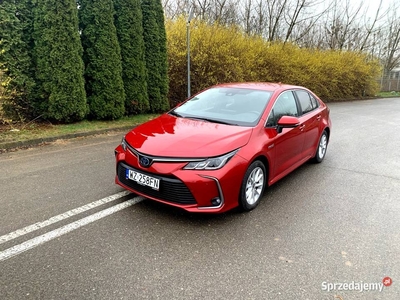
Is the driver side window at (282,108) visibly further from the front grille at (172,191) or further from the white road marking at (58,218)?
the white road marking at (58,218)

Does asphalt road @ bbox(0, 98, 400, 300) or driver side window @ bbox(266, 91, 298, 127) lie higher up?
driver side window @ bbox(266, 91, 298, 127)

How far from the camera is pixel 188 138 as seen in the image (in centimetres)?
338

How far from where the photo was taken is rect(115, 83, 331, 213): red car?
10.1 feet

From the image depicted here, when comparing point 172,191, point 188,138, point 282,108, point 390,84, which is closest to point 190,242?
point 172,191

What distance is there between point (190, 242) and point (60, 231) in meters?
1.30

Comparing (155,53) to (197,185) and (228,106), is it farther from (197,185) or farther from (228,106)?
(197,185)

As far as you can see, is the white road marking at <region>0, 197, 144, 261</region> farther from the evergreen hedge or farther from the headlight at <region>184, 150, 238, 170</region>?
the evergreen hedge

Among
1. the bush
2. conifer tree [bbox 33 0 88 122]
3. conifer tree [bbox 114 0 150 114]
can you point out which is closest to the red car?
conifer tree [bbox 33 0 88 122]

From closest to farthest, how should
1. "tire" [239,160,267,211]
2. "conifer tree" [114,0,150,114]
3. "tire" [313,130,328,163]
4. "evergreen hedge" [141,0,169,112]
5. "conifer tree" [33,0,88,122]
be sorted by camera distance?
"tire" [239,160,267,211] → "tire" [313,130,328,163] → "conifer tree" [33,0,88,122] → "conifer tree" [114,0,150,114] → "evergreen hedge" [141,0,169,112]

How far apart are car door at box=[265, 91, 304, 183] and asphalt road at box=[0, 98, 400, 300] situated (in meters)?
0.37

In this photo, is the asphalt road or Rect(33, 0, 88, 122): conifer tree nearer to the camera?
the asphalt road

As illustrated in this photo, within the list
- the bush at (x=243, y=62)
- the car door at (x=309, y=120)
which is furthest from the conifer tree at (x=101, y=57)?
the car door at (x=309, y=120)

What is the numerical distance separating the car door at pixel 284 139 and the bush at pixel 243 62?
6.88 m

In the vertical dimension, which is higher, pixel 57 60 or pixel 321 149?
pixel 57 60
